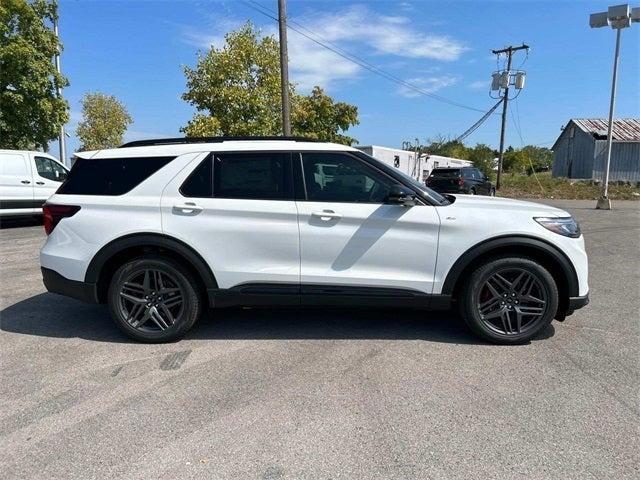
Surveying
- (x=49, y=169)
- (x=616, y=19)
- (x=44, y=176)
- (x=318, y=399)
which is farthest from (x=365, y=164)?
(x=616, y=19)

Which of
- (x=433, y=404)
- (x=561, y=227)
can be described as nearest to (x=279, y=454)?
(x=433, y=404)

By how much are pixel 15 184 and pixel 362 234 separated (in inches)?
429

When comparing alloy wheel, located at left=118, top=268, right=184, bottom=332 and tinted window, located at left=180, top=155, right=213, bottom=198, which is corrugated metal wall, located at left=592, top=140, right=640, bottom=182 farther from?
alloy wheel, located at left=118, top=268, right=184, bottom=332

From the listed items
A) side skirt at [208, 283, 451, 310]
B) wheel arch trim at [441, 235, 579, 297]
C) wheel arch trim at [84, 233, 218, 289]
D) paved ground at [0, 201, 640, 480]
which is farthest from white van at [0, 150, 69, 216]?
wheel arch trim at [441, 235, 579, 297]

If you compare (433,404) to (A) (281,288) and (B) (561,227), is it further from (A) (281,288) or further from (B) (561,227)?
(B) (561,227)

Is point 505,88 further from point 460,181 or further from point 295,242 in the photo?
point 295,242

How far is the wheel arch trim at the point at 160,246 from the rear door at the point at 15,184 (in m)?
9.22

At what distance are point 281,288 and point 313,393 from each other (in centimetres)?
108

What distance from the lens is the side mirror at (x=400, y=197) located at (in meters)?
3.90

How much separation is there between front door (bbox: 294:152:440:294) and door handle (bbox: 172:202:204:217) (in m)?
0.88

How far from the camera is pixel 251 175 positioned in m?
4.11

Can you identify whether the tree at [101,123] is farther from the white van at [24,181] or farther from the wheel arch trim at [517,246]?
the wheel arch trim at [517,246]

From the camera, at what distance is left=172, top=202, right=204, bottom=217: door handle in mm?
4051

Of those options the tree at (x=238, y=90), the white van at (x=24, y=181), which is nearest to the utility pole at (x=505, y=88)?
the tree at (x=238, y=90)
